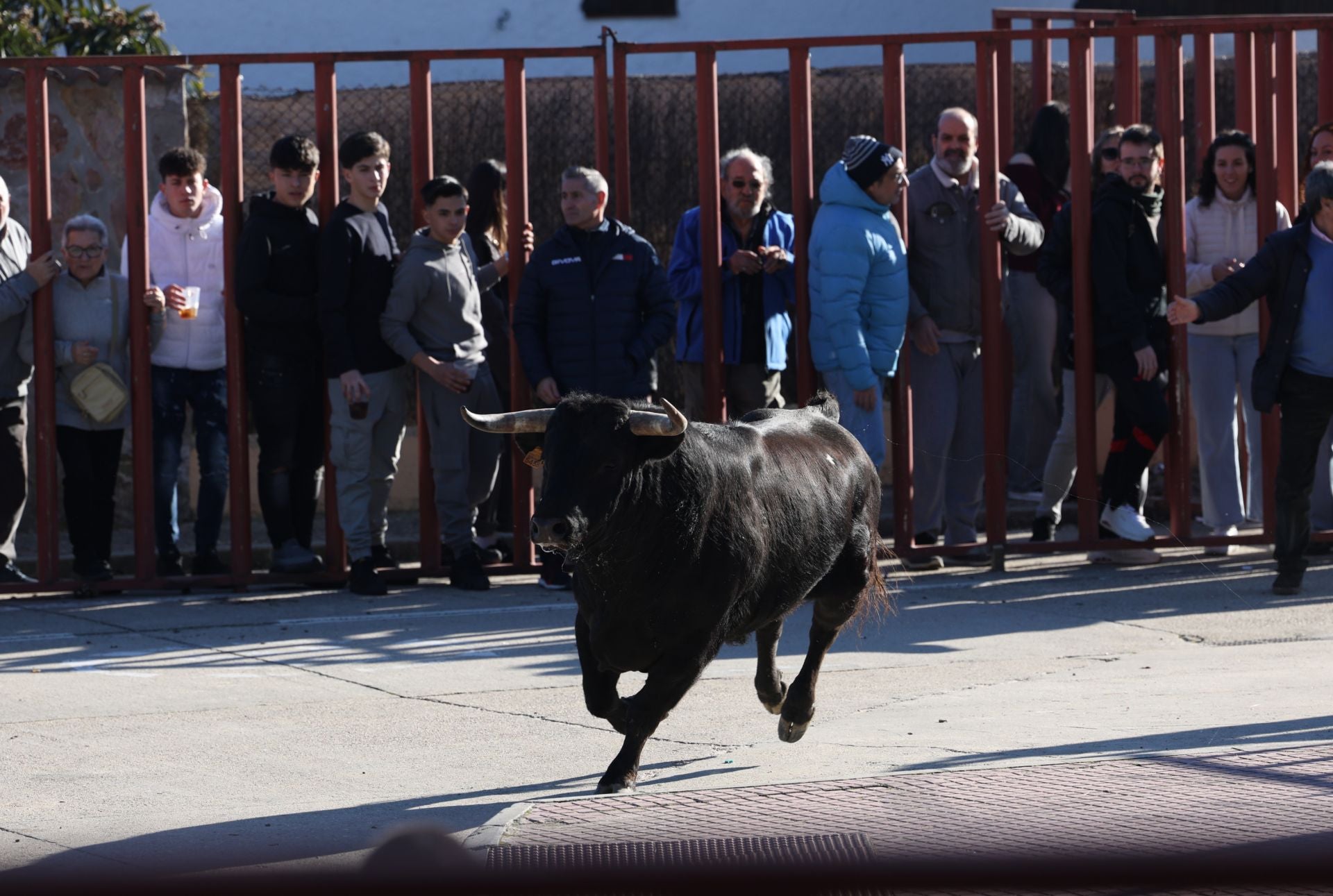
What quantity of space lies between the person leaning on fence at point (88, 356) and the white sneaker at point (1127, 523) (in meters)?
5.03

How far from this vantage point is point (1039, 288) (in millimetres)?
10516

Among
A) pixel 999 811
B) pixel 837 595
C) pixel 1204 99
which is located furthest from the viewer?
pixel 1204 99

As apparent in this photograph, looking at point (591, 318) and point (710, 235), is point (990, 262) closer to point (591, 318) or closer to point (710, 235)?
point (710, 235)

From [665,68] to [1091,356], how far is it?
21.4 feet

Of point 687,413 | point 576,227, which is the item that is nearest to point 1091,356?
point 687,413

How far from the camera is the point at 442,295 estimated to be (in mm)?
9117

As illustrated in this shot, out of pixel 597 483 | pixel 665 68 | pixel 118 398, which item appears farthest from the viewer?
pixel 665 68

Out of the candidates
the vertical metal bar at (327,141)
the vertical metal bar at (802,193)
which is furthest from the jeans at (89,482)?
the vertical metal bar at (802,193)

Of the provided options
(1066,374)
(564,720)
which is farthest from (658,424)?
(1066,374)

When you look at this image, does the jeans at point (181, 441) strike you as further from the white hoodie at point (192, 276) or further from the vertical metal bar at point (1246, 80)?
the vertical metal bar at point (1246, 80)

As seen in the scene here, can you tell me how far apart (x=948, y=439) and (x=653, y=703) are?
482 centimetres

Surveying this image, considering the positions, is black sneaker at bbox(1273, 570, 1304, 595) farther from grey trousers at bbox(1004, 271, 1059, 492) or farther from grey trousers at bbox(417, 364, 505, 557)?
grey trousers at bbox(417, 364, 505, 557)

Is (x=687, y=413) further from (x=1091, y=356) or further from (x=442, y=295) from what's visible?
(x=1091, y=356)

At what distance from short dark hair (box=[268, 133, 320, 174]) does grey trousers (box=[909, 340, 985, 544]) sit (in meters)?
3.28
